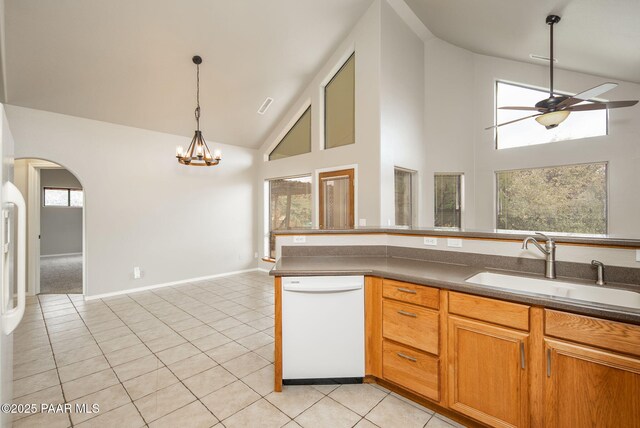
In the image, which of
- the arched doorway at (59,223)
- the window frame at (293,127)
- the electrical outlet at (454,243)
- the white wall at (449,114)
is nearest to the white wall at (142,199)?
the window frame at (293,127)

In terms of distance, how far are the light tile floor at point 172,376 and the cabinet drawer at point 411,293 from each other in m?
0.75

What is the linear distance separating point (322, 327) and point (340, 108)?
3884 mm

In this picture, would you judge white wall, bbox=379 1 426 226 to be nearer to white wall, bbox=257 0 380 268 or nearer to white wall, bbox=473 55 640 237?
white wall, bbox=257 0 380 268

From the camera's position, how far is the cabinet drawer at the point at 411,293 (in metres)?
1.76

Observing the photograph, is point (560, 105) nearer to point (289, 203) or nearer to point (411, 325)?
point (411, 325)

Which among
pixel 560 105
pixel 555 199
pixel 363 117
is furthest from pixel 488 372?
pixel 555 199

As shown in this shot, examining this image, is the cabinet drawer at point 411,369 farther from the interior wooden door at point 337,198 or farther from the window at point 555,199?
the window at point 555,199

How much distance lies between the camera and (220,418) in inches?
71.9

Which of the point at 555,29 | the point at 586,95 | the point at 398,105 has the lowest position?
the point at 586,95

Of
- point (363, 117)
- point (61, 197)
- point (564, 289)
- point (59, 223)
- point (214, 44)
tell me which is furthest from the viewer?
point (61, 197)

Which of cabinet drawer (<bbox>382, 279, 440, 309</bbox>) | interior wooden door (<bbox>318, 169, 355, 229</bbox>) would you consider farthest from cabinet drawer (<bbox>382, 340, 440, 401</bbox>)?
interior wooden door (<bbox>318, 169, 355, 229</bbox>)

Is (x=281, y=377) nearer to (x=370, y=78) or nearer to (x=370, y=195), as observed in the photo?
(x=370, y=195)

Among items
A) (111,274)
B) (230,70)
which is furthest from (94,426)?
(230,70)

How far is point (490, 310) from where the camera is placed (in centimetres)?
155
